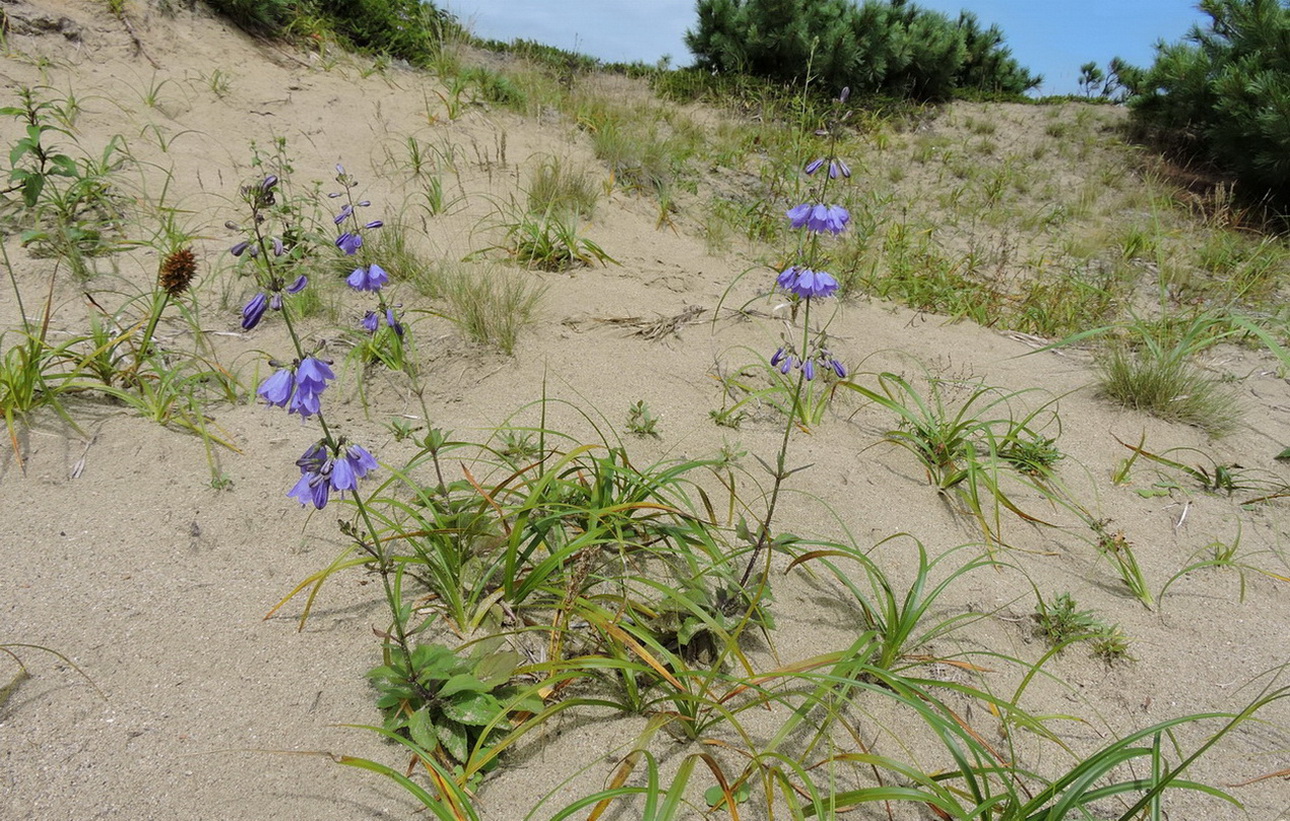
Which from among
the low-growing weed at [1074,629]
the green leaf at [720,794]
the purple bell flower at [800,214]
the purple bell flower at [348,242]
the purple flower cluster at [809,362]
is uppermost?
the purple bell flower at [800,214]

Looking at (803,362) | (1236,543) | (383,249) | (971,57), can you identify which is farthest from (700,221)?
(971,57)

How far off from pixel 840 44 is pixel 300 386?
8.14 metres

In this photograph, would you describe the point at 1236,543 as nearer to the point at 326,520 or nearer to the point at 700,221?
the point at 326,520

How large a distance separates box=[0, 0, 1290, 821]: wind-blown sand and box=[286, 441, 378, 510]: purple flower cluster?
636mm

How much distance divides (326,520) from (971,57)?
1016cm

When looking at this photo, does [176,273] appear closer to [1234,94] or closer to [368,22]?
[368,22]

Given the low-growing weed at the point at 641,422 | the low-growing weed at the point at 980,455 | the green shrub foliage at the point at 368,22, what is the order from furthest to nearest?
the green shrub foliage at the point at 368,22, the low-growing weed at the point at 641,422, the low-growing weed at the point at 980,455

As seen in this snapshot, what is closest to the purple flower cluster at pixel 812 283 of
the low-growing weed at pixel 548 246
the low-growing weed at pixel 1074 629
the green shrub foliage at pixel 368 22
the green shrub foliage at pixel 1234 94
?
the low-growing weed at pixel 1074 629

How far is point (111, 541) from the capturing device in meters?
2.06

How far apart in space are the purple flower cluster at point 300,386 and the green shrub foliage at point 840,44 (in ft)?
25.8

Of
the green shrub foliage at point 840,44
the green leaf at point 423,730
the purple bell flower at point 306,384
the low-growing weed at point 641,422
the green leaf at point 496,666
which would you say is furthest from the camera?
the green shrub foliage at point 840,44

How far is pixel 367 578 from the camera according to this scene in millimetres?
2084

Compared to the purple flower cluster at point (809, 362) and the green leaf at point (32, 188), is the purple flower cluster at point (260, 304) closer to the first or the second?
the purple flower cluster at point (809, 362)

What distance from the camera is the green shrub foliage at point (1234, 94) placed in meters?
6.18
